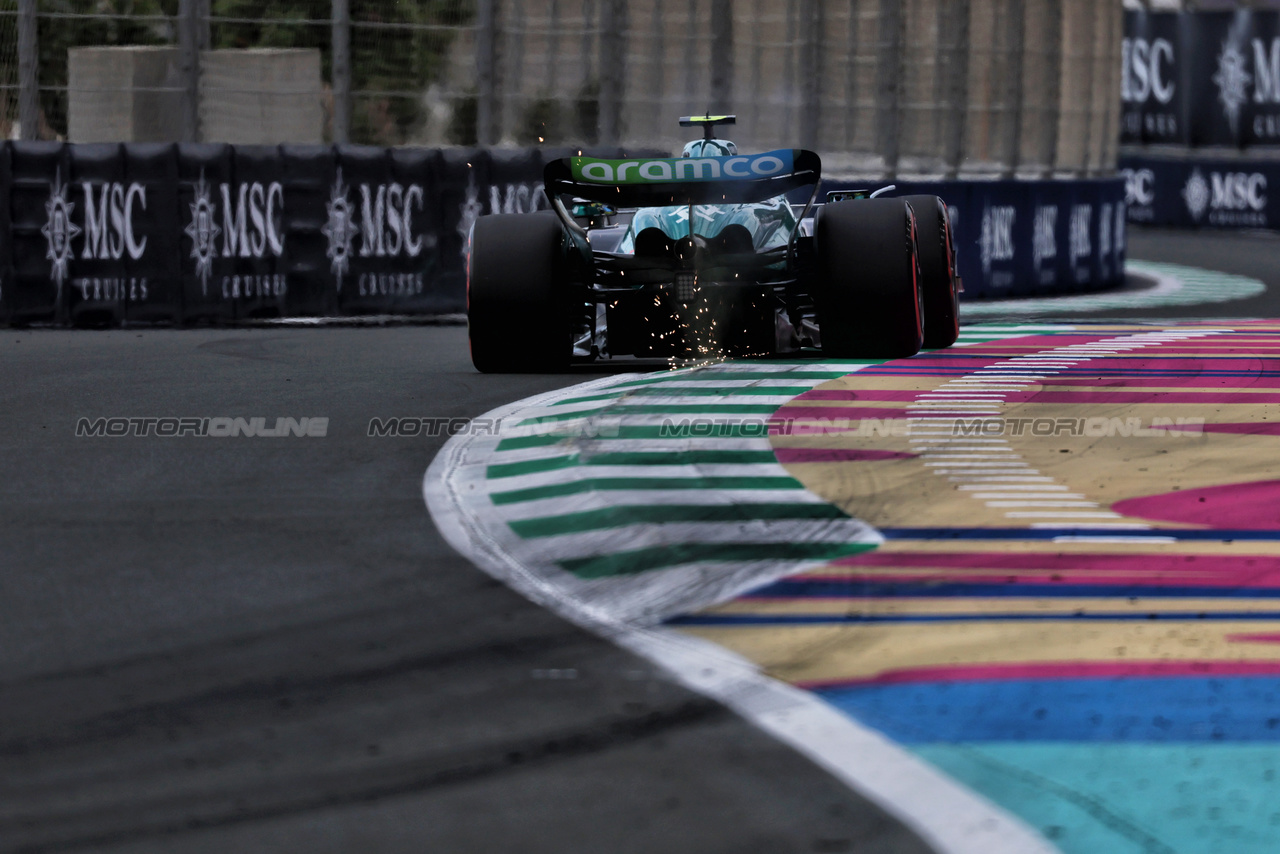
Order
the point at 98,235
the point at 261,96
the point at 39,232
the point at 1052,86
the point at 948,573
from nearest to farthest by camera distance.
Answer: the point at 948,573 → the point at 39,232 → the point at 98,235 → the point at 261,96 → the point at 1052,86

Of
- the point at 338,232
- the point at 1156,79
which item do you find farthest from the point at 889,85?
the point at 1156,79

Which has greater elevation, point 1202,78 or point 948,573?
point 1202,78

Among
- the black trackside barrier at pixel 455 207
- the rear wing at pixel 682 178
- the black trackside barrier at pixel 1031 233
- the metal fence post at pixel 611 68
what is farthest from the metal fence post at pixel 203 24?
the rear wing at pixel 682 178

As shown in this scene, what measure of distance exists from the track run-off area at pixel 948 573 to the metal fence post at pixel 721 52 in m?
10.4

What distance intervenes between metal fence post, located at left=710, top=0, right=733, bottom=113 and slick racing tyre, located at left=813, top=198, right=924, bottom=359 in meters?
9.17

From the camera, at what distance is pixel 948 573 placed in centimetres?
585

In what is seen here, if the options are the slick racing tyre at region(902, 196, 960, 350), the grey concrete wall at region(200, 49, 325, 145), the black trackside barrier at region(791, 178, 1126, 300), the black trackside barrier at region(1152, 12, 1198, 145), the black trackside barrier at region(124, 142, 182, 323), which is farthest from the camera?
the black trackside barrier at region(1152, 12, 1198, 145)

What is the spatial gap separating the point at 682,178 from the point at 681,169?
0.06 meters

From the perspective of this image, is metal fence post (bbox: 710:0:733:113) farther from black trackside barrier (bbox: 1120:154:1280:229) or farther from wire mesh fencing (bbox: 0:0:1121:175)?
black trackside barrier (bbox: 1120:154:1280:229)

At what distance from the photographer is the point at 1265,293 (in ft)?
73.8

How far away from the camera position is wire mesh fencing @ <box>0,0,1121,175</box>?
1833 centimetres

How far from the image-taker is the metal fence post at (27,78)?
18094 mm
